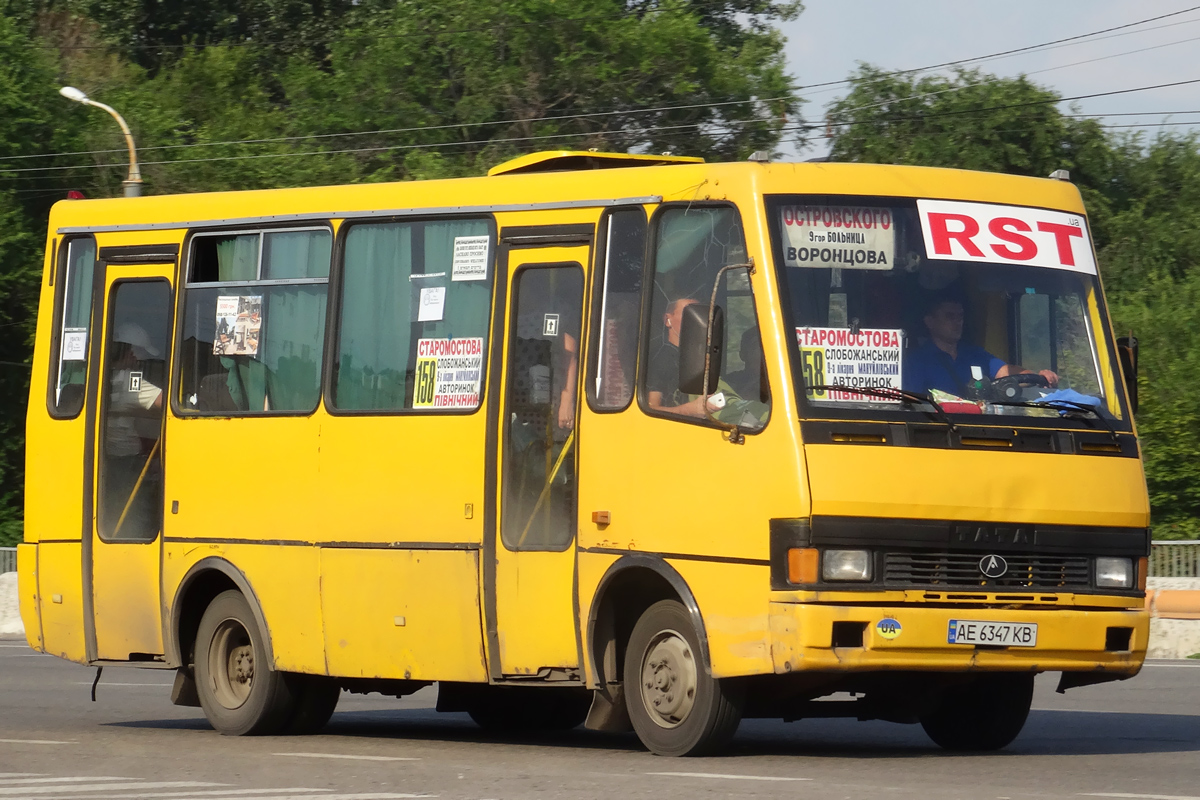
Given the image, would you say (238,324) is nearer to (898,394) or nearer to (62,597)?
(62,597)

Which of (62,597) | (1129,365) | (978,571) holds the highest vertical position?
(1129,365)

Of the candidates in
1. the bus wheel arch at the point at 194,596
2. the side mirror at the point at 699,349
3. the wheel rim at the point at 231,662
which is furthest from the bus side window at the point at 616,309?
the wheel rim at the point at 231,662

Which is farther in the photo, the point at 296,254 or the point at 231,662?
the point at 231,662

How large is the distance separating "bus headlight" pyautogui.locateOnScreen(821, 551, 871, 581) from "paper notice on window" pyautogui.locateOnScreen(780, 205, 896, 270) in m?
1.41

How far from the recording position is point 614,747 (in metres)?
11.6

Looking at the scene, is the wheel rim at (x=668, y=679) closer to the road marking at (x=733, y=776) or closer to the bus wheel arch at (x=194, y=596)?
the road marking at (x=733, y=776)

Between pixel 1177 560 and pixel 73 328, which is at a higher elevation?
pixel 73 328

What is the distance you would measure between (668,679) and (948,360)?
2021 mm

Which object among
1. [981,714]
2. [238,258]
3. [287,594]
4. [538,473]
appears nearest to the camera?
[538,473]

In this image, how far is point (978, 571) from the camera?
32.7 ft

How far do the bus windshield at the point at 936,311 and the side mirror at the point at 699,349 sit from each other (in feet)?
1.14

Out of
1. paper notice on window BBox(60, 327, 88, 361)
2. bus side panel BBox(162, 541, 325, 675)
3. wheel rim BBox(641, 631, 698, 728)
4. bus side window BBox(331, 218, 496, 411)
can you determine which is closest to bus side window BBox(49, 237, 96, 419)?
paper notice on window BBox(60, 327, 88, 361)

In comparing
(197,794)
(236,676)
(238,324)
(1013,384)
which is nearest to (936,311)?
(1013,384)

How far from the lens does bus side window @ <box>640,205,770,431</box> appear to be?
396 inches
